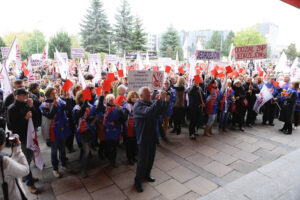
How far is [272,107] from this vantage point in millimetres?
8211

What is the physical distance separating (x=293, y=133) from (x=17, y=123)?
908 centimetres

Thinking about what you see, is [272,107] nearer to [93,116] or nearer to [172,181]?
[172,181]

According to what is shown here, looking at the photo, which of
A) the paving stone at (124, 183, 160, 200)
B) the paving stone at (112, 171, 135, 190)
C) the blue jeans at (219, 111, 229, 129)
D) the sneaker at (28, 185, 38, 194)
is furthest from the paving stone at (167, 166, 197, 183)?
the blue jeans at (219, 111, 229, 129)

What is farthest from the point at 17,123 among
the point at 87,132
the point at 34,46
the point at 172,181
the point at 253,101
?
the point at 34,46

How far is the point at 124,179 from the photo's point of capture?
14.2ft

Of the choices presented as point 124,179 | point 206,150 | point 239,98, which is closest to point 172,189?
point 124,179

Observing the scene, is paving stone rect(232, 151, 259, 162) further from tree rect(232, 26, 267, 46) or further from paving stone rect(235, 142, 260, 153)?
tree rect(232, 26, 267, 46)

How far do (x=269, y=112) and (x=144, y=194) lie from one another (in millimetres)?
7118

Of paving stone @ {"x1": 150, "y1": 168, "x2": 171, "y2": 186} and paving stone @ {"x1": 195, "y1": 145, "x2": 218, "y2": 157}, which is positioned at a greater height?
paving stone @ {"x1": 195, "y1": 145, "x2": 218, "y2": 157}

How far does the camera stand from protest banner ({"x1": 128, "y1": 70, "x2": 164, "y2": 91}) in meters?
4.09

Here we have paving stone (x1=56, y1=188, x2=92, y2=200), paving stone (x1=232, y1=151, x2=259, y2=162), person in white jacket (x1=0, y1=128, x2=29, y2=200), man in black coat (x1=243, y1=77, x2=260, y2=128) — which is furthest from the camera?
man in black coat (x1=243, y1=77, x2=260, y2=128)

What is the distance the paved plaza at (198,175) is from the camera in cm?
385

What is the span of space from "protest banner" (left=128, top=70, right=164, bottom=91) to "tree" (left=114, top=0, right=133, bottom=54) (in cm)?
3711

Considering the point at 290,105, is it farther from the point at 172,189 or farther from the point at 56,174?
the point at 56,174
